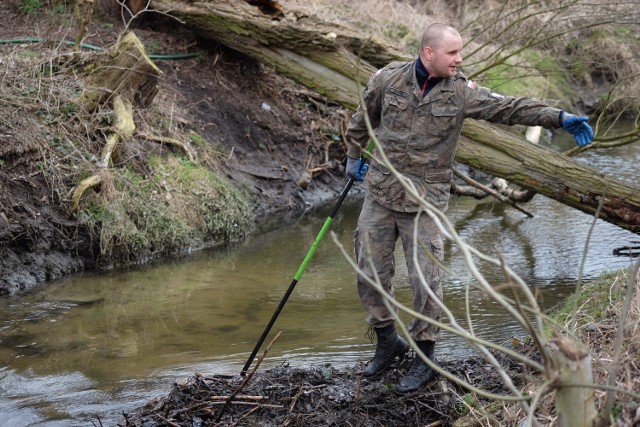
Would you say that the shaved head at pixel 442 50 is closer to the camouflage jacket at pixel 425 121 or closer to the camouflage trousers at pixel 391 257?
the camouflage jacket at pixel 425 121

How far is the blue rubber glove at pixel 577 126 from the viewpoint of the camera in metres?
4.29

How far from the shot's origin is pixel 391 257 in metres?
4.79

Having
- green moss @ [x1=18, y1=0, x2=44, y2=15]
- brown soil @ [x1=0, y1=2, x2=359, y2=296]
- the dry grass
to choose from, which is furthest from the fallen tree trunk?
green moss @ [x1=18, y1=0, x2=44, y2=15]

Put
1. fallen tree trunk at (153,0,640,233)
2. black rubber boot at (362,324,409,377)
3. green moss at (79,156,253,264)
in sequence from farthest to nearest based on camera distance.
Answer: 1. green moss at (79,156,253,264)
2. fallen tree trunk at (153,0,640,233)
3. black rubber boot at (362,324,409,377)

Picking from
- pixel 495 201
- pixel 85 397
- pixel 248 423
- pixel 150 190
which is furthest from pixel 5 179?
pixel 495 201

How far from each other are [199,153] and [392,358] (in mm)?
5273

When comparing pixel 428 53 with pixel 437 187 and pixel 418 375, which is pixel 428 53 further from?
pixel 418 375

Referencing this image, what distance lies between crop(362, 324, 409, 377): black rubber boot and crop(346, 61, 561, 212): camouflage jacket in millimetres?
762

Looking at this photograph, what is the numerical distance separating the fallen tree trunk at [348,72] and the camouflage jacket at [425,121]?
7.49ft

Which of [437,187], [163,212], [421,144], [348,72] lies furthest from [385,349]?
[348,72]

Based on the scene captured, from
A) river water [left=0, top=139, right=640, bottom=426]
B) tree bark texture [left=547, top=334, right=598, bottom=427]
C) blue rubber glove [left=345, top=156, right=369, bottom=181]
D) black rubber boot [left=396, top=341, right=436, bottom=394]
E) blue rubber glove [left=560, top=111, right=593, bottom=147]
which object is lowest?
river water [left=0, top=139, right=640, bottom=426]

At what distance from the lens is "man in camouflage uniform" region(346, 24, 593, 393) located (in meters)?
4.50

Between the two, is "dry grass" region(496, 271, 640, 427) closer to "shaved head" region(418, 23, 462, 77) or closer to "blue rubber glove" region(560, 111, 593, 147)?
"blue rubber glove" region(560, 111, 593, 147)

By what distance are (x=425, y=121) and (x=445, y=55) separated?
0.39m
